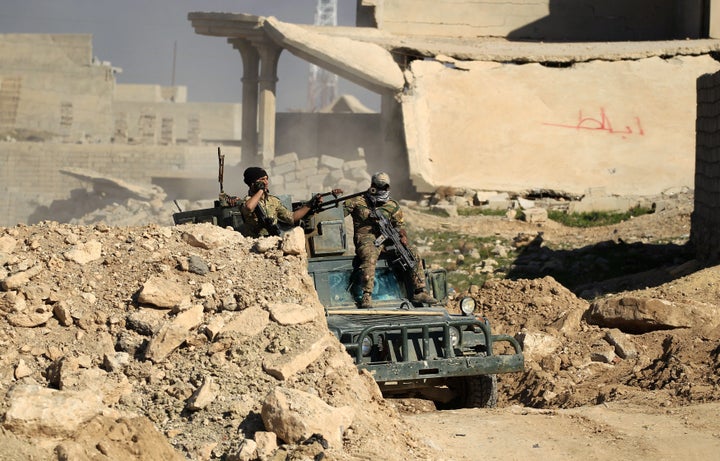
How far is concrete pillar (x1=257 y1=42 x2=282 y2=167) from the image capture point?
85.6ft

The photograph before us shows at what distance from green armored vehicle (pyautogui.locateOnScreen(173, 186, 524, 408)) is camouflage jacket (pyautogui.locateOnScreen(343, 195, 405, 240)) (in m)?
0.11

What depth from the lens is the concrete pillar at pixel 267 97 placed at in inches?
1027

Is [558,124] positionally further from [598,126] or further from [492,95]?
[492,95]

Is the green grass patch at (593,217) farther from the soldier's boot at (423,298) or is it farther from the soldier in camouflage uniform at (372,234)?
the soldier's boot at (423,298)

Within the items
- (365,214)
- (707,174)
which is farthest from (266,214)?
(707,174)

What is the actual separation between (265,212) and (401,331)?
1790 millimetres

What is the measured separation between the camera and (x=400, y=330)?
9211mm

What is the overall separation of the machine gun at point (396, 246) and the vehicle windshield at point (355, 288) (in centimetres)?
14

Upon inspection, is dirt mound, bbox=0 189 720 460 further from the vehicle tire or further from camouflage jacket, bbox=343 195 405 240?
camouflage jacket, bbox=343 195 405 240

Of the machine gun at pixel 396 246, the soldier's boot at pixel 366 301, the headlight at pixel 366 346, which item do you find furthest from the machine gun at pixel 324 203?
the headlight at pixel 366 346

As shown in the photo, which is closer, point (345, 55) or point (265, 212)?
point (265, 212)

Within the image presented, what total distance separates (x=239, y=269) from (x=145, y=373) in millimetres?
1392

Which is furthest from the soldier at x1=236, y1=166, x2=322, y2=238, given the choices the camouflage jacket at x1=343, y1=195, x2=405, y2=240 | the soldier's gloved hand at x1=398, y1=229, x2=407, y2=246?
the soldier's gloved hand at x1=398, y1=229, x2=407, y2=246

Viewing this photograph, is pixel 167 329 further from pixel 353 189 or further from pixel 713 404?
pixel 353 189
